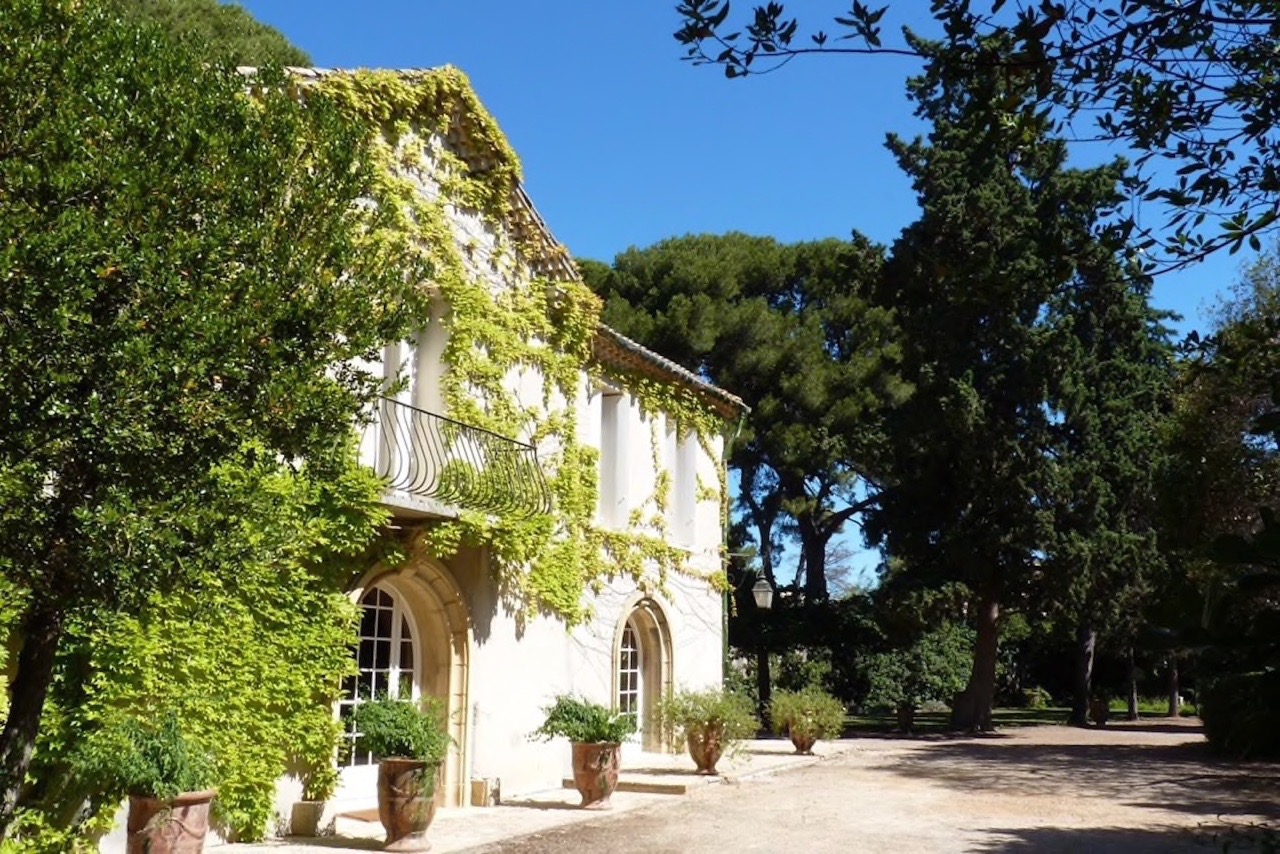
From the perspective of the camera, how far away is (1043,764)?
19188 millimetres

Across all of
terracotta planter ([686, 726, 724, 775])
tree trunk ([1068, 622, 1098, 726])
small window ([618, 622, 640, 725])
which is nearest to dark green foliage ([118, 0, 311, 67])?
small window ([618, 622, 640, 725])

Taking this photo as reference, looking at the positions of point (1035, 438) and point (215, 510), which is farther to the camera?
point (1035, 438)

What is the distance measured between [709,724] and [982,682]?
1471 cm

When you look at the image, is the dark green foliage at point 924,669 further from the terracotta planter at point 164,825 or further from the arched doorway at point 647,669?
the terracotta planter at point 164,825

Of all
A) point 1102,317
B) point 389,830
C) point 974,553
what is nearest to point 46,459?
point 389,830

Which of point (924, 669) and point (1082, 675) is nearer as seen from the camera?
point (1082, 675)

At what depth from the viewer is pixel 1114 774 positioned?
17547 millimetres

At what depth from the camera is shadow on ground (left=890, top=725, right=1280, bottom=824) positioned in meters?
14.1

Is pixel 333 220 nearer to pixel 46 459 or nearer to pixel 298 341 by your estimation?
pixel 298 341

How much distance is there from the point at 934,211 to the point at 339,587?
20357 millimetres

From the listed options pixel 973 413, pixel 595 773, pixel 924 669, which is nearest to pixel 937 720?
pixel 924 669

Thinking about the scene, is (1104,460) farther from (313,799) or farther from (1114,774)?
(313,799)

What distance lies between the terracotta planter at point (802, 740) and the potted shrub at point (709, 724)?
13.4 feet

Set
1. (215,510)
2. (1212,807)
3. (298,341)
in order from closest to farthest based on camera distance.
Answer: (215,510), (298,341), (1212,807)
